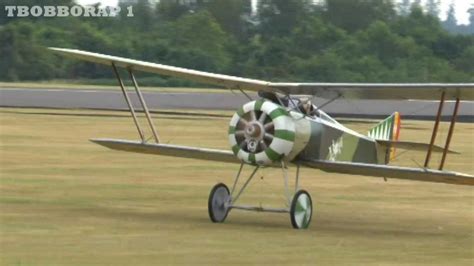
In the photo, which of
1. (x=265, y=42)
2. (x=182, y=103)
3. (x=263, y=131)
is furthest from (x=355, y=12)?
(x=263, y=131)

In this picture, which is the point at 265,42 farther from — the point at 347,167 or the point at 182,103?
the point at 347,167

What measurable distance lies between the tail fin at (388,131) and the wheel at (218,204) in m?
2.92

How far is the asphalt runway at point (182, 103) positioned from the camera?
33.9 metres

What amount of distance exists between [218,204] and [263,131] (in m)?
1.15

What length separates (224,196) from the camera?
13.7 meters

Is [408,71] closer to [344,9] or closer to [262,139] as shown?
[344,9]

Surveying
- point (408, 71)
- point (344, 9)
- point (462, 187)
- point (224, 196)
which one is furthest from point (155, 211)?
point (344, 9)

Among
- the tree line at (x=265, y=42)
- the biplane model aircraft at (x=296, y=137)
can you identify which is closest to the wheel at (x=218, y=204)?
the biplane model aircraft at (x=296, y=137)

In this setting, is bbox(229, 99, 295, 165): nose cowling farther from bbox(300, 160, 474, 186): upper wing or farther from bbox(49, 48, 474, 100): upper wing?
bbox(300, 160, 474, 186): upper wing

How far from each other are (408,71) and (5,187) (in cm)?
2699

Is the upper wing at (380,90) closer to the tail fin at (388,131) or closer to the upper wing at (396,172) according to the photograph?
the upper wing at (396,172)

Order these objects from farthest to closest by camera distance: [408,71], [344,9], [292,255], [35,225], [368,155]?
1. [344,9]
2. [408,71]
3. [368,155]
4. [35,225]
5. [292,255]

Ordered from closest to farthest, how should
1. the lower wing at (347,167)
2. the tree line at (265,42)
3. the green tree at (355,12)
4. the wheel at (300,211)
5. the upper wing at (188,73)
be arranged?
the lower wing at (347,167), the wheel at (300,211), the upper wing at (188,73), the tree line at (265,42), the green tree at (355,12)

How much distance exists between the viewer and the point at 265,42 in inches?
1747
